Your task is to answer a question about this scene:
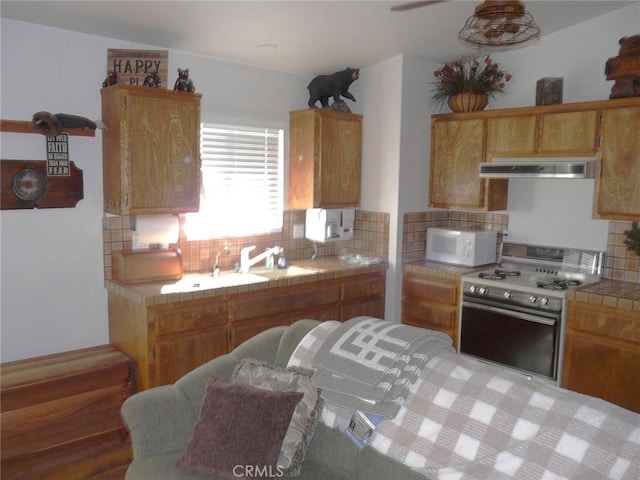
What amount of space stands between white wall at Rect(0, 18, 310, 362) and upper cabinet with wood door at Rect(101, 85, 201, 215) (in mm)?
143

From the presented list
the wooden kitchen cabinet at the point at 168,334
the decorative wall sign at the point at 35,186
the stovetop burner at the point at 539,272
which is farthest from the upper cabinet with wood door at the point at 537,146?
the decorative wall sign at the point at 35,186

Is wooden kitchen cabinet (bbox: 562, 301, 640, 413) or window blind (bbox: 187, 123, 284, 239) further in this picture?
window blind (bbox: 187, 123, 284, 239)

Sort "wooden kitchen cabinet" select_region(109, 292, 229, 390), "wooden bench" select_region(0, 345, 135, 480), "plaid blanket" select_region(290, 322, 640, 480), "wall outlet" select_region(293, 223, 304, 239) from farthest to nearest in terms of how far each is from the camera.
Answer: "wall outlet" select_region(293, 223, 304, 239), "wooden kitchen cabinet" select_region(109, 292, 229, 390), "wooden bench" select_region(0, 345, 135, 480), "plaid blanket" select_region(290, 322, 640, 480)

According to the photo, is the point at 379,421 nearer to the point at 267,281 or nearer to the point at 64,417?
the point at 267,281

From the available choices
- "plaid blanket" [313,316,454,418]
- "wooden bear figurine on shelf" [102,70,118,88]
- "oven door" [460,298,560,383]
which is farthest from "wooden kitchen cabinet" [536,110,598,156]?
"wooden bear figurine on shelf" [102,70,118,88]

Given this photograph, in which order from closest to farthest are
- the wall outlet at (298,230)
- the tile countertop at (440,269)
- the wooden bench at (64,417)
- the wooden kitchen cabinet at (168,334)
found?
the wooden bench at (64,417) < the wooden kitchen cabinet at (168,334) < the tile countertop at (440,269) < the wall outlet at (298,230)

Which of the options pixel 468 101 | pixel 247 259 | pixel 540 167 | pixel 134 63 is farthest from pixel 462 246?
pixel 134 63

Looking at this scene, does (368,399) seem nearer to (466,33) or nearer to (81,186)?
(466,33)

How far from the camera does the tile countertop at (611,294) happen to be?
121 inches

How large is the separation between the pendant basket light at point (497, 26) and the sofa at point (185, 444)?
1.78 metres

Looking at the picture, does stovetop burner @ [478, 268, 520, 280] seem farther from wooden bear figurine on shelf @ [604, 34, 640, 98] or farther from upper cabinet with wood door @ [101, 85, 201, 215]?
upper cabinet with wood door @ [101, 85, 201, 215]

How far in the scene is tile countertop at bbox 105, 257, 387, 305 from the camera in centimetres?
305

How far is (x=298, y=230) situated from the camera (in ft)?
14.6

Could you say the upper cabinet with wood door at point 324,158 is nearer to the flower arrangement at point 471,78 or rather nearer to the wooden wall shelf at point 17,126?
the flower arrangement at point 471,78
